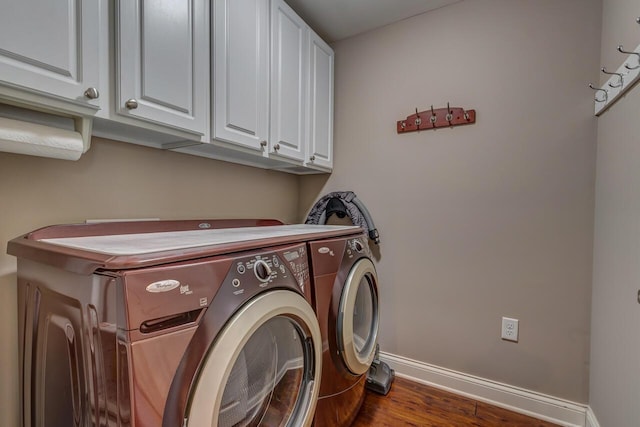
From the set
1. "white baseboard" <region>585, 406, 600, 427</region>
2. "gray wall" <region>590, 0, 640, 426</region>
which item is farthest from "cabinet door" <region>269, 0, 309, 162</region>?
"white baseboard" <region>585, 406, 600, 427</region>

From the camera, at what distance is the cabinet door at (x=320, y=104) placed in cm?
195

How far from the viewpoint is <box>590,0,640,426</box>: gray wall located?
110 centimetres

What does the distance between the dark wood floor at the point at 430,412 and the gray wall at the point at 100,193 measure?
53.7 inches

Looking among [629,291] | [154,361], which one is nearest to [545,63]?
[629,291]

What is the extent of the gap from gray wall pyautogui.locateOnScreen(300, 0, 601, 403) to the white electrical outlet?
4cm

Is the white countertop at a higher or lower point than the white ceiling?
lower

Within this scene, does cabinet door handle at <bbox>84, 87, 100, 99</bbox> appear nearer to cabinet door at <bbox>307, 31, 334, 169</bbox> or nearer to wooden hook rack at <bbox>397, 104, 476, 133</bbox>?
cabinet door at <bbox>307, 31, 334, 169</bbox>

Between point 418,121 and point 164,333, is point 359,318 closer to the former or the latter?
point 164,333

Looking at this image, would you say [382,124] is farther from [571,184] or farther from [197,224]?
[197,224]

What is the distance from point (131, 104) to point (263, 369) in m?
0.99

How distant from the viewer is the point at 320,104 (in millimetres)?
2047

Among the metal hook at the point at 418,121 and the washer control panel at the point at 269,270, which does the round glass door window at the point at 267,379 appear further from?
the metal hook at the point at 418,121

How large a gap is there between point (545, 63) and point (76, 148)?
2.18m

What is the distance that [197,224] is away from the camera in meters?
1.54
